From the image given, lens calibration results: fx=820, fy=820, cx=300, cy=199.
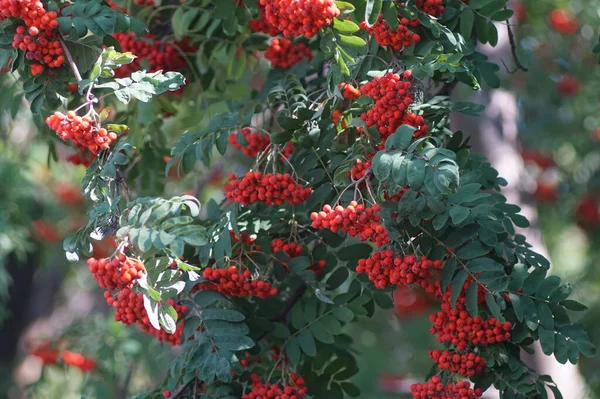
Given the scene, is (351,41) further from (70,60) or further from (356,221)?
(70,60)

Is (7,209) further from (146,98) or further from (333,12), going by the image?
(333,12)

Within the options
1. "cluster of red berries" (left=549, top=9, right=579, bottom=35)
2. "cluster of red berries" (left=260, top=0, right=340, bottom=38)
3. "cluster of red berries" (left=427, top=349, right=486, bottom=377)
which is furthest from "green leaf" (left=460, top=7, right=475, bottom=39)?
"cluster of red berries" (left=549, top=9, right=579, bottom=35)

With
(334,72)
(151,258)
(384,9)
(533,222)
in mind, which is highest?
(384,9)

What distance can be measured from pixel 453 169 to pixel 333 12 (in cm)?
49

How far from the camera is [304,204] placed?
8.06 feet

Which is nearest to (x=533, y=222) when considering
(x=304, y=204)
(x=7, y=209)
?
(x=304, y=204)

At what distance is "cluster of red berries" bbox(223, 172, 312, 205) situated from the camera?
7.37 feet

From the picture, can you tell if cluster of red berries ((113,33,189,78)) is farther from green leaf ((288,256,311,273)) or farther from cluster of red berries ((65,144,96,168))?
green leaf ((288,256,311,273))

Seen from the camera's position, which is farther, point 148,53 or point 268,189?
point 148,53

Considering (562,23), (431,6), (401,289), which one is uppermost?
(431,6)

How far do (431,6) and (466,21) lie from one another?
147mm

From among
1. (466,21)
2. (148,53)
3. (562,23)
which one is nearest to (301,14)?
(466,21)

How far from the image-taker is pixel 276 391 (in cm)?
229

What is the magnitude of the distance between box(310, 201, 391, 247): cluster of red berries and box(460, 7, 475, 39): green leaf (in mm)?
679
